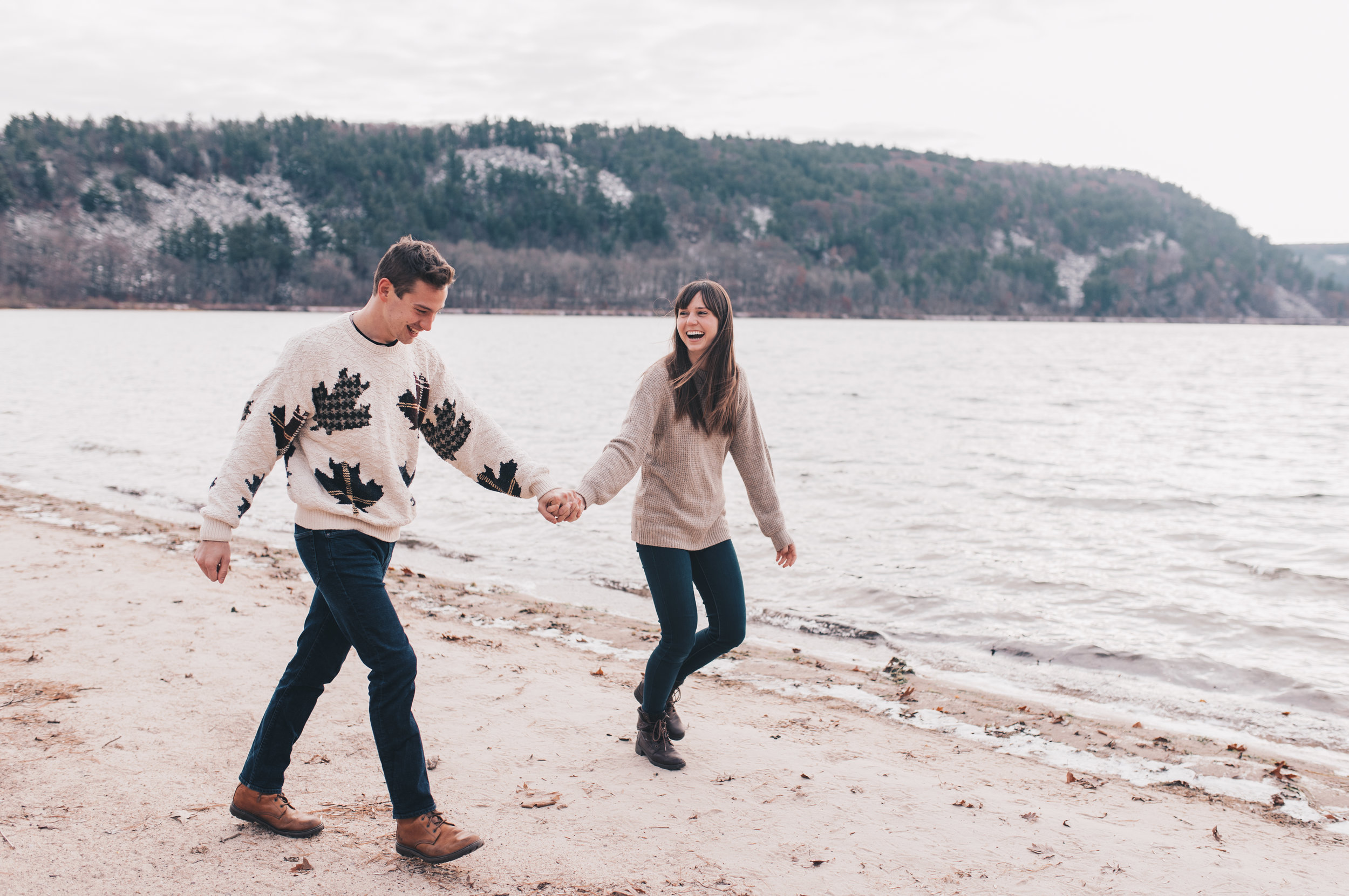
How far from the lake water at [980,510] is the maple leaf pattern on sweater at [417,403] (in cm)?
534

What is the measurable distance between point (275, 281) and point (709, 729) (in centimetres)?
14972

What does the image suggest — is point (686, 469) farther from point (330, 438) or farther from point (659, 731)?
point (330, 438)

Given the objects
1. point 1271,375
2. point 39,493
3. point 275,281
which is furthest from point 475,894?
point 275,281

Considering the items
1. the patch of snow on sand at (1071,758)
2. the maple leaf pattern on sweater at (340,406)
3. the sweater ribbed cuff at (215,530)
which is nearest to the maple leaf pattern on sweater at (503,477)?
the maple leaf pattern on sweater at (340,406)

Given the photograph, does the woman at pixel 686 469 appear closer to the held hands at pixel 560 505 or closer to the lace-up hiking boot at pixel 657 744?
the lace-up hiking boot at pixel 657 744

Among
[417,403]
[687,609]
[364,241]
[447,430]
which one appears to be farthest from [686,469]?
[364,241]

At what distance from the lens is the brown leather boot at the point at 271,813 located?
142 inches

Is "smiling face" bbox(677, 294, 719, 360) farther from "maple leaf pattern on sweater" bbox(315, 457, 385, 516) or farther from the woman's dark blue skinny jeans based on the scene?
"maple leaf pattern on sweater" bbox(315, 457, 385, 516)

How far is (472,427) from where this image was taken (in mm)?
3803

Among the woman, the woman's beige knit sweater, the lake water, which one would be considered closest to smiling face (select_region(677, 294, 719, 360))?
the woman

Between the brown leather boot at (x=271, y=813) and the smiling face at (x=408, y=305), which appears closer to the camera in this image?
the smiling face at (x=408, y=305)

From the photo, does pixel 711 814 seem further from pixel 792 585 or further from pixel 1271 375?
pixel 1271 375

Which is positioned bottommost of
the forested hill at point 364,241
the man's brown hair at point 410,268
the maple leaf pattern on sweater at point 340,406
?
the maple leaf pattern on sweater at point 340,406

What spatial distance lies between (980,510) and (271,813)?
13585 millimetres
